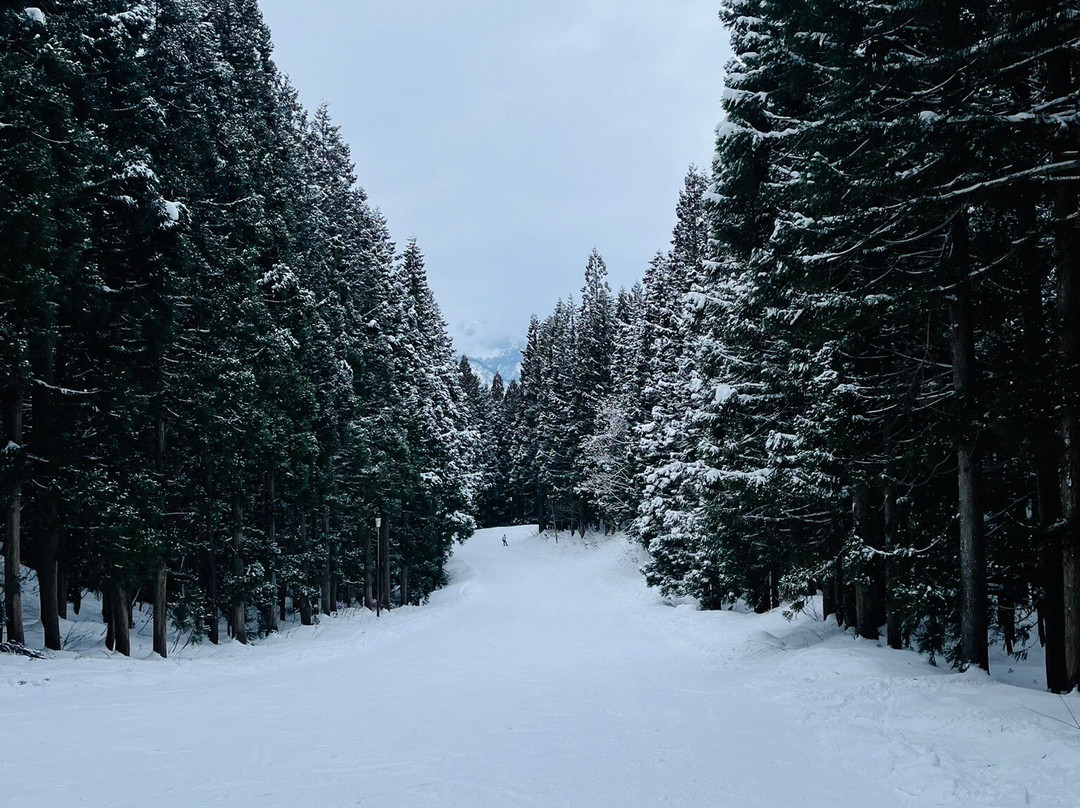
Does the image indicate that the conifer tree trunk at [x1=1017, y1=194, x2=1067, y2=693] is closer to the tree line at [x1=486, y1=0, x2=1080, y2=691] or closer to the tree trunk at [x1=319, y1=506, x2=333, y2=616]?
the tree line at [x1=486, y1=0, x2=1080, y2=691]

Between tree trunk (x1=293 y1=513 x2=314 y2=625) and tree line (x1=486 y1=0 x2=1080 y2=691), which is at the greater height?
tree line (x1=486 y1=0 x2=1080 y2=691)

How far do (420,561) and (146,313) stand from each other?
25021 millimetres

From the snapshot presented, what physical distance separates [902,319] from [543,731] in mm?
8095

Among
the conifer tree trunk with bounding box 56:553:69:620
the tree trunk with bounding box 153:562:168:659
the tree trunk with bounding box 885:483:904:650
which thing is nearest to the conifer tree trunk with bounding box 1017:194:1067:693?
the tree trunk with bounding box 885:483:904:650

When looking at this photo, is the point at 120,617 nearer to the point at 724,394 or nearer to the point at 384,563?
the point at 724,394

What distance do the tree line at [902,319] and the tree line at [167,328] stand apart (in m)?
12.0

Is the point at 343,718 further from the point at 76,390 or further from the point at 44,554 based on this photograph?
the point at 76,390

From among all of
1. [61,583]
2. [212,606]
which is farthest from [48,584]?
[212,606]

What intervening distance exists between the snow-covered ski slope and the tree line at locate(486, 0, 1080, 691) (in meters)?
1.82

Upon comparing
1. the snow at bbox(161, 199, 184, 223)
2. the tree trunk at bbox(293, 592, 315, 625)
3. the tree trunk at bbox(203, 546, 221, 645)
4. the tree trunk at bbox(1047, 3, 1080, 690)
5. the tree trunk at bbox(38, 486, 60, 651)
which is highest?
the snow at bbox(161, 199, 184, 223)

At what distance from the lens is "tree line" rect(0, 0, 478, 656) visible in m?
12.6

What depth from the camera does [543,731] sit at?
8562 millimetres

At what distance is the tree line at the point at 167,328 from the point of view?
41.3 feet

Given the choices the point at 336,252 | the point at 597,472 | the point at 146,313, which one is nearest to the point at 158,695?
the point at 146,313
